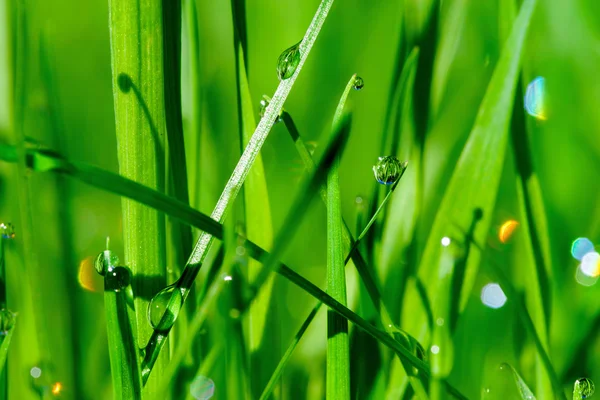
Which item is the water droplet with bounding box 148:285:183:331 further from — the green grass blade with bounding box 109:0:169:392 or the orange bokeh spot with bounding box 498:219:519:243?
the orange bokeh spot with bounding box 498:219:519:243

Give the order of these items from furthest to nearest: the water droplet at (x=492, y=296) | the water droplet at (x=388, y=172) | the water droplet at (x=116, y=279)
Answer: the water droplet at (x=492, y=296) → the water droplet at (x=388, y=172) → the water droplet at (x=116, y=279)

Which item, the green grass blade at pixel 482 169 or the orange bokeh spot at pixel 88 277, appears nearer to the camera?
the green grass blade at pixel 482 169

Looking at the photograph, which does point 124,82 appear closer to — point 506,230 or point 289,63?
point 289,63

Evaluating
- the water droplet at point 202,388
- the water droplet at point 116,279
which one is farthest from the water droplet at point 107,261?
the water droplet at point 202,388

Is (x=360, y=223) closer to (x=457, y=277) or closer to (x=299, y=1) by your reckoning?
(x=457, y=277)

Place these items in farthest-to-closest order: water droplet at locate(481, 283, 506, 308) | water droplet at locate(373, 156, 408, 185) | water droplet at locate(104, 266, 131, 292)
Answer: water droplet at locate(481, 283, 506, 308) → water droplet at locate(373, 156, 408, 185) → water droplet at locate(104, 266, 131, 292)

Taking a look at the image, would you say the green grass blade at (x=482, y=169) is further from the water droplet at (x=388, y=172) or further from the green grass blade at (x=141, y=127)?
the green grass blade at (x=141, y=127)

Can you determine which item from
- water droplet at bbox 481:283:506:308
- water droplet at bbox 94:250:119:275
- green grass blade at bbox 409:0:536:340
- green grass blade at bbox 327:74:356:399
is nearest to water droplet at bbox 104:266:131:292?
water droplet at bbox 94:250:119:275

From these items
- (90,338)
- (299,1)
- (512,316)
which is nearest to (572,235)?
(512,316)
